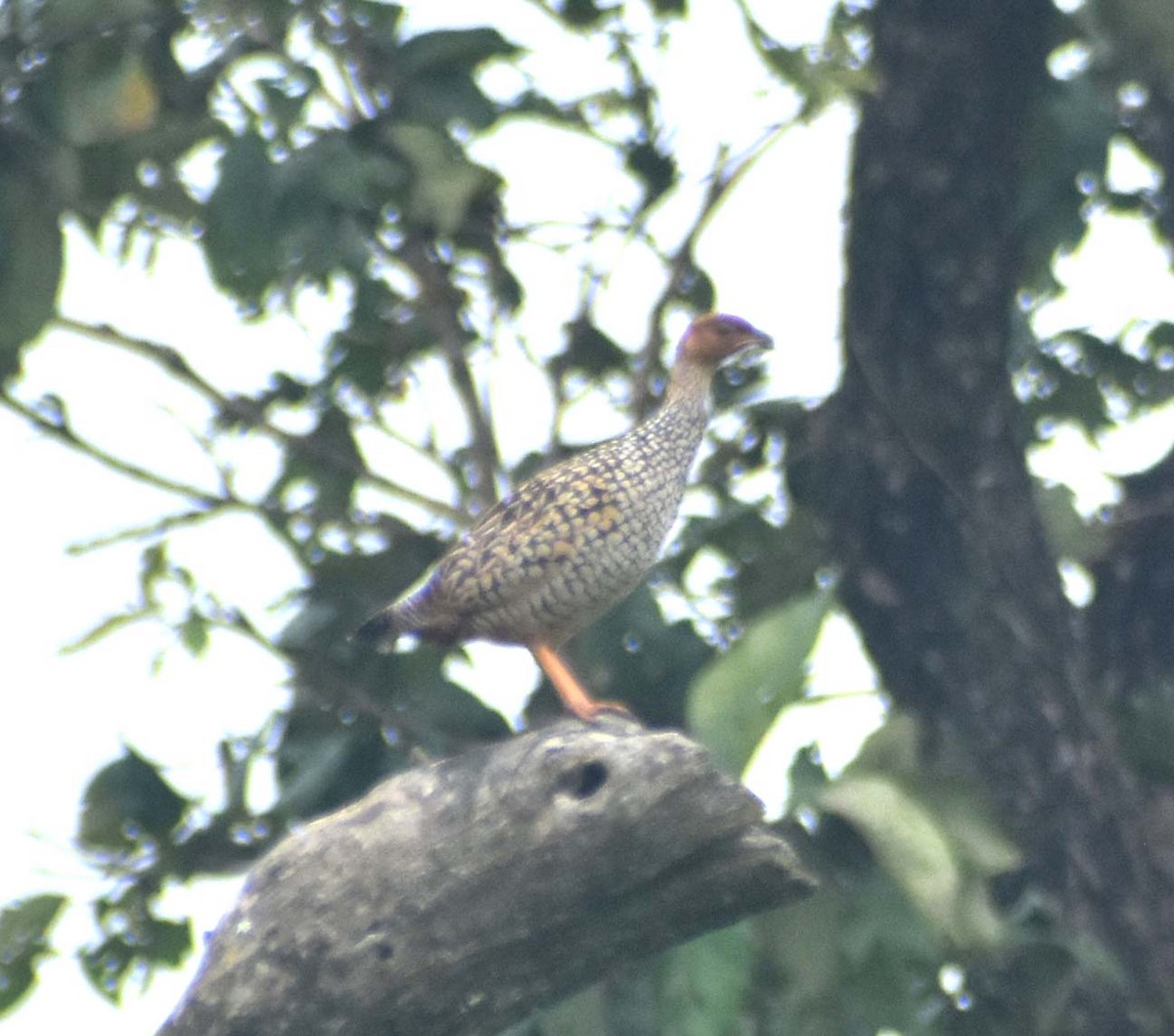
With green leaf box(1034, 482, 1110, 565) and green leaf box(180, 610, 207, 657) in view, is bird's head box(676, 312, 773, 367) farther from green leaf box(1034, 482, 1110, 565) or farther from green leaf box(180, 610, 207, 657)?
green leaf box(1034, 482, 1110, 565)

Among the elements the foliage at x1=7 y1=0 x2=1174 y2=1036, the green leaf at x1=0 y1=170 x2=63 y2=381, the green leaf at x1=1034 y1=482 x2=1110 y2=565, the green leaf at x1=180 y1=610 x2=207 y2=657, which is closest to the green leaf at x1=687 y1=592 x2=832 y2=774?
the foliage at x1=7 y1=0 x2=1174 y2=1036

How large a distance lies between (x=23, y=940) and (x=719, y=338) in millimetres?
2368

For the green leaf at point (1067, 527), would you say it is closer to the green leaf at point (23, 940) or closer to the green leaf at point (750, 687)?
the green leaf at point (750, 687)

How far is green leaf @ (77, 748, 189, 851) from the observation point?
17.1 ft

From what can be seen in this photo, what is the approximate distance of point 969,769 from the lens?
5.83 m

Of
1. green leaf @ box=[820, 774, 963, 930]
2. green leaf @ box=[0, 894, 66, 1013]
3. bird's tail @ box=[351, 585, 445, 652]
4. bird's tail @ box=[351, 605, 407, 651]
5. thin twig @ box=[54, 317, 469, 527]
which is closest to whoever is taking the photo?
green leaf @ box=[820, 774, 963, 930]

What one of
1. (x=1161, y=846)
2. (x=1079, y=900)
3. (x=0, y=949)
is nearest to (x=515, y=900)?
(x=0, y=949)

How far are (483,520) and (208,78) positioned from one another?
164 centimetres

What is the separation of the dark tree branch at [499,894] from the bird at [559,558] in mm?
542

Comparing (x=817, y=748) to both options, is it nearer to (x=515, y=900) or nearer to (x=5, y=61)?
(x=515, y=900)

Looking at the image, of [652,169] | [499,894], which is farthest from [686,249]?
[499,894]

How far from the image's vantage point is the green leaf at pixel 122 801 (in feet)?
17.1

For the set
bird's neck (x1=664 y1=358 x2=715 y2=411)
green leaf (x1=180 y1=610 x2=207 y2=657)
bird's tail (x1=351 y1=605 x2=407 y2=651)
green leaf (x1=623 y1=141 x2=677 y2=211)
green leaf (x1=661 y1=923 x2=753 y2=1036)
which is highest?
green leaf (x1=623 y1=141 x2=677 y2=211)

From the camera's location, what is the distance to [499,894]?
3973mm
